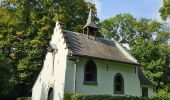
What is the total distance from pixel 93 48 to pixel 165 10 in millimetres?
7504

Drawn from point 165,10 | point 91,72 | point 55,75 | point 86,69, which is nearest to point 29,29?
point 55,75

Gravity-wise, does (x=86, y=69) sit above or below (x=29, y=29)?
below

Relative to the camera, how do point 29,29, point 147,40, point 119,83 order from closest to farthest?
point 119,83 → point 29,29 → point 147,40

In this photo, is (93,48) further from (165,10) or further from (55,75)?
(165,10)

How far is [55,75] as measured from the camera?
81.3ft

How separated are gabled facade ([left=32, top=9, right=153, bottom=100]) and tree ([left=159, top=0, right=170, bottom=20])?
17.4ft

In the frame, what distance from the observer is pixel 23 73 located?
1287 inches

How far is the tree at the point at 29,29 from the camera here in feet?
109

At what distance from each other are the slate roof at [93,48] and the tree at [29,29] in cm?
861

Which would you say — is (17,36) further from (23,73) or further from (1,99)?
(1,99)

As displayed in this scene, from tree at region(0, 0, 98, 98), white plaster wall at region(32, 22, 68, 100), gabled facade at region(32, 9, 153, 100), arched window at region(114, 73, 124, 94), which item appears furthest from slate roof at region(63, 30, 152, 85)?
tree at region(0, 0, 98, 98)

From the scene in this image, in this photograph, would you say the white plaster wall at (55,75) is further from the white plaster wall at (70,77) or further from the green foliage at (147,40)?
the green foliage at (147,40)

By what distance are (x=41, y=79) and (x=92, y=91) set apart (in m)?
6.92

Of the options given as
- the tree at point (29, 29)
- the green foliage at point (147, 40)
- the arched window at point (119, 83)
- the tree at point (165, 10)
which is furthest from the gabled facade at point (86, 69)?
the green foliage at point (147, 40)
